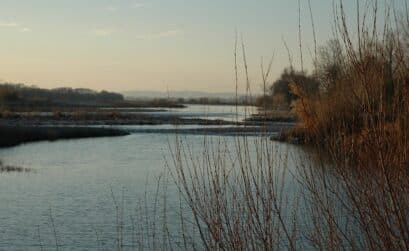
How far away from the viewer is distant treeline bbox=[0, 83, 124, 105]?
71875 mm

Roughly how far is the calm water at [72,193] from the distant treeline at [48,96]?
148 ft

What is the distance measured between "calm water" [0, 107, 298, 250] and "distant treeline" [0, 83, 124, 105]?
45037 mm

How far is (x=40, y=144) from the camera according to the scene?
1212 inches

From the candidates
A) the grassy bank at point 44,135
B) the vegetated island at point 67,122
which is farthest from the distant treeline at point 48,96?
the grassy bank at point 44,135

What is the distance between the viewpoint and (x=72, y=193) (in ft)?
50.2

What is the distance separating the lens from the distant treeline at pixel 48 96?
71.9 metres

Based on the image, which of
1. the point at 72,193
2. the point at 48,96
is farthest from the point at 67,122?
the point at 48,96

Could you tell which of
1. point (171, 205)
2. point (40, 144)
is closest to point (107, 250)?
point (171, 205)

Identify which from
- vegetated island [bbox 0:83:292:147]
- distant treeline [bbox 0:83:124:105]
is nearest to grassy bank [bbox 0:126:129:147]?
vegetated island [bbox 0:83:292:147]

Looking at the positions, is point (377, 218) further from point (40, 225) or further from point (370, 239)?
point (40, 225)

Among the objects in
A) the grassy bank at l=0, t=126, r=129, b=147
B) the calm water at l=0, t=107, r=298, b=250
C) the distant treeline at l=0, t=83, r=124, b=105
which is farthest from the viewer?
the distant treeline at l=0, t=83, r=124, b=105

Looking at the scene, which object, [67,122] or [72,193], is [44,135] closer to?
[67,122]

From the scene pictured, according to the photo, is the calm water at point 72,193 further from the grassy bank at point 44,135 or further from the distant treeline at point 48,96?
the distant treeline at point 48,96

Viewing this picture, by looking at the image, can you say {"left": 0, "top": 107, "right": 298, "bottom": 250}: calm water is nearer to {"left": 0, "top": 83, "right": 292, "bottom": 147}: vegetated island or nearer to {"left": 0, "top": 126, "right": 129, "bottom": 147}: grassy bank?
{"left": 0, "top": 83, "right": 292, "bottom": 147}: vegetated island
